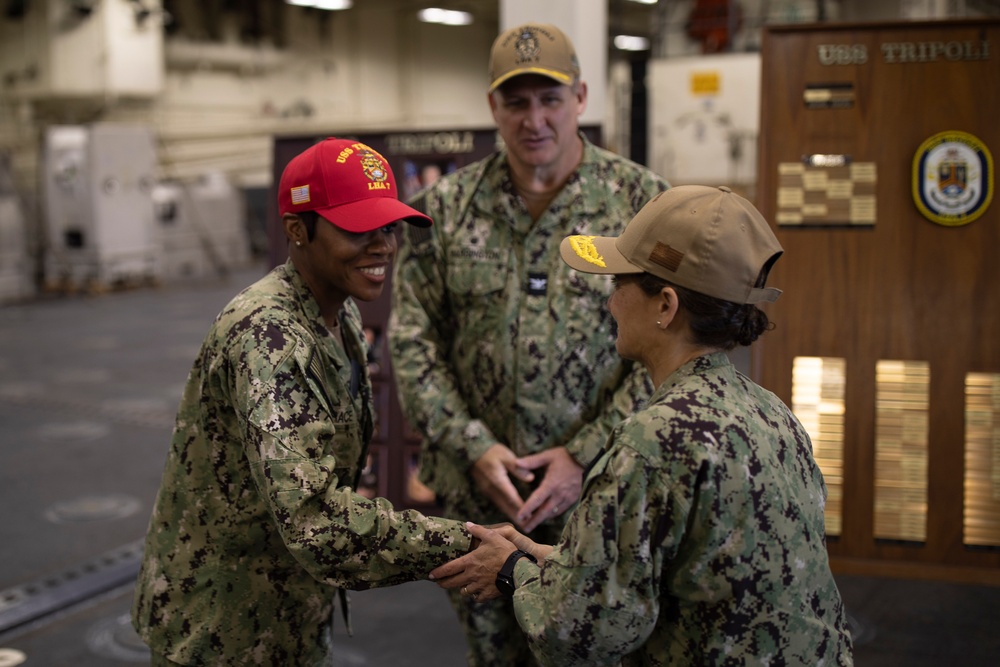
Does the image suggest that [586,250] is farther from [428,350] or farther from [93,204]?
[93,204]

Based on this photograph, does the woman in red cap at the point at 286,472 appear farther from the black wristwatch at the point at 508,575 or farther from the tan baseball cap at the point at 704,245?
the tan baseball cap at the point at 704,245

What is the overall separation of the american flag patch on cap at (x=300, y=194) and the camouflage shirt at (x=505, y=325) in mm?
688

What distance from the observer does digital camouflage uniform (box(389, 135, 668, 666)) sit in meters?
2.38

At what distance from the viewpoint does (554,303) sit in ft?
7.86

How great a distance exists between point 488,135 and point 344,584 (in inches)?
99.0

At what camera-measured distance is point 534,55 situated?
233 centimetres

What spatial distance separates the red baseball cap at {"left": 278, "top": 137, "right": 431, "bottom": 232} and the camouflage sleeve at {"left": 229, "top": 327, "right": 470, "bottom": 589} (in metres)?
0.25

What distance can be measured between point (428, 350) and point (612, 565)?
125 centimetres

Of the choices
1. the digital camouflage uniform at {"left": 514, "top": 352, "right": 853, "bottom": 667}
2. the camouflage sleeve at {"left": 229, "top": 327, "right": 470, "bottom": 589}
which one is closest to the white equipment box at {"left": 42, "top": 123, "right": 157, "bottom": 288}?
the camouflage sleeve at {"left": 229, "top": 327, "right": 470, "bottom": 589}

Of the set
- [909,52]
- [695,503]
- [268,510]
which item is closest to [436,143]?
[909,52]

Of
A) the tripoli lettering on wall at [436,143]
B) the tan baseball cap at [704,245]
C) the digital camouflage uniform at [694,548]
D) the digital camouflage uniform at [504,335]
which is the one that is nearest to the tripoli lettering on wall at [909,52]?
the digital camouflage uniform at [504,335]

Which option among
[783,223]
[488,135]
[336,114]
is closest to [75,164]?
[336,114]

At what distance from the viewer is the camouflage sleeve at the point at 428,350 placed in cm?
240

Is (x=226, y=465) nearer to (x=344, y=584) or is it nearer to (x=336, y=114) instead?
(x=344, y=584)
